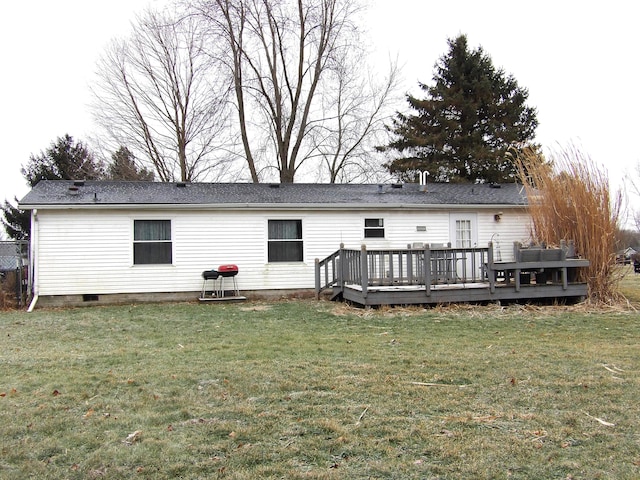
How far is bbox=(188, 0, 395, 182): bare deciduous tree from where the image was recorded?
826 inches

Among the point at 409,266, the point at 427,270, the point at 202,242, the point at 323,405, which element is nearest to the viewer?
the point at 323,405

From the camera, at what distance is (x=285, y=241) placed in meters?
12.4

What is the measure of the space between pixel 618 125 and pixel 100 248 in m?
19.1

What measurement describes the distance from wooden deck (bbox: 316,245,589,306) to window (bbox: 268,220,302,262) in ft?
6.62

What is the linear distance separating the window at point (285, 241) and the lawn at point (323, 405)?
17.7ft

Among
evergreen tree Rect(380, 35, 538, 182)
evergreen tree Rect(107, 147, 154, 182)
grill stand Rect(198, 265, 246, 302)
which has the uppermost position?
evergreen tree Rect(380, 35, 538, 182)

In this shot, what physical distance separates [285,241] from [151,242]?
10.4ft

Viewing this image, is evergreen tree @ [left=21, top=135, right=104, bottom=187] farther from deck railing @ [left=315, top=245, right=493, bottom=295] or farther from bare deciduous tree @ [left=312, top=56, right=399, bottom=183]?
deck railing @ [left=315, top=245, right=493, bottom=295]

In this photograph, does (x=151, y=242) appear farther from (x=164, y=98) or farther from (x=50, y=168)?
(x=50, y=168)

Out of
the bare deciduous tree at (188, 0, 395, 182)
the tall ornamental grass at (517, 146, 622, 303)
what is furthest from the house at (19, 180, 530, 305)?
the bare deciduous tree at (188, 0, 395, 182)

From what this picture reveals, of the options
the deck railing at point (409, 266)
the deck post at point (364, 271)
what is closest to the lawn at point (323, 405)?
the deck post at point (364, 271)

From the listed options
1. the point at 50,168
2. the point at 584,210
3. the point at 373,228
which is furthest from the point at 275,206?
the point at 50,168

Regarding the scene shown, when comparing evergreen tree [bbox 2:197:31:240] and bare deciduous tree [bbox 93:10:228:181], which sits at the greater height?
bare deciduous tree [bbox 93:10:228:181]

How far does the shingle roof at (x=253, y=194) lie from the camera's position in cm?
1150
